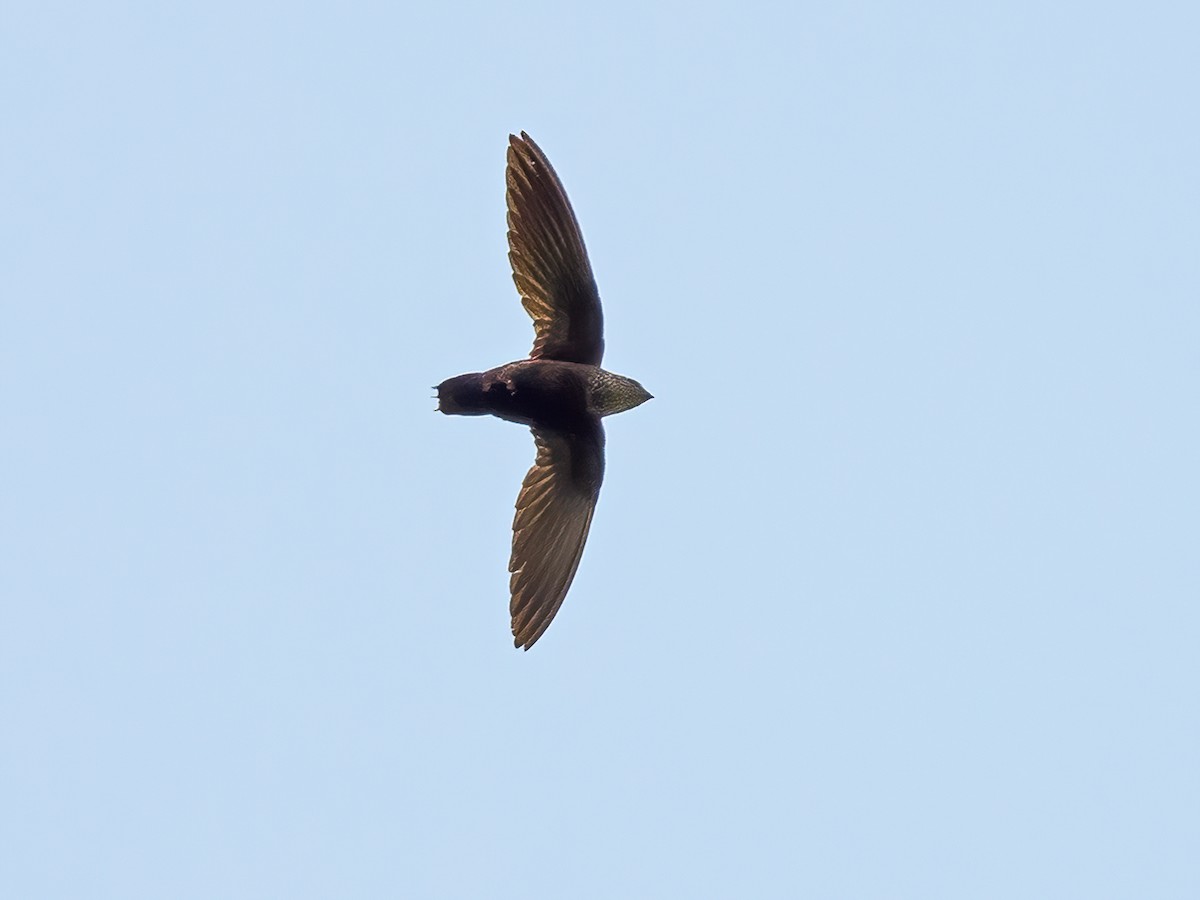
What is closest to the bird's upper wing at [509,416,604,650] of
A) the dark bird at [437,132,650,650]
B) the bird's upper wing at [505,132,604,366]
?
the dark bird at [437,132,650,650]

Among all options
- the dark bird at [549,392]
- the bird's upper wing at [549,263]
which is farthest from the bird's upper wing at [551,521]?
the bird's upper wing at [549,263]

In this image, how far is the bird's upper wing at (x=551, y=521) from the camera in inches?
643

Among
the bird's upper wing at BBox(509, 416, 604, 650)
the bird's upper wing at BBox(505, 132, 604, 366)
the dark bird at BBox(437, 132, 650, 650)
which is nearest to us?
the bird's upper wing at BBox(505, 132, 604, 366)

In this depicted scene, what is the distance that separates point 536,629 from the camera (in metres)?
16.3

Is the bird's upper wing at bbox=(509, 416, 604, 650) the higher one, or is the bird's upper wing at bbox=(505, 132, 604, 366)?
the bird's upper wing at bbox=(505, 132, 604, 366)

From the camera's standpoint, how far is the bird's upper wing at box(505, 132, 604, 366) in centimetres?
1594

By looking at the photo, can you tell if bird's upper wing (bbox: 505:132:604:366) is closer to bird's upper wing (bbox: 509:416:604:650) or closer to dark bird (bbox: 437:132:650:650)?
dark bird (bbox: 437:132:650:650)

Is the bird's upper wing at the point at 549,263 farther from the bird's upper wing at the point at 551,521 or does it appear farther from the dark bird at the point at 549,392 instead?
the bird's upper wing at the point at 551,521

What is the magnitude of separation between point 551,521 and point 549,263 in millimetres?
1836

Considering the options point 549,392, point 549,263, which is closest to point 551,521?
point 549,392

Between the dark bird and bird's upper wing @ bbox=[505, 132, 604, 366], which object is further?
the dark bird

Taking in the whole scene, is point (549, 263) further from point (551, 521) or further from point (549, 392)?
point (551, 521)

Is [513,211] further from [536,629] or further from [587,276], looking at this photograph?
[536,629]

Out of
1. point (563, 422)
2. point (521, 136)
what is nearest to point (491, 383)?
point (563, 422)
